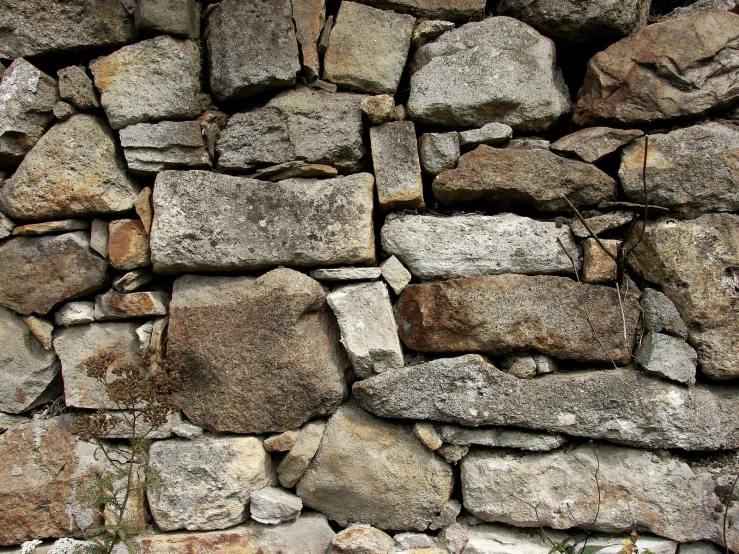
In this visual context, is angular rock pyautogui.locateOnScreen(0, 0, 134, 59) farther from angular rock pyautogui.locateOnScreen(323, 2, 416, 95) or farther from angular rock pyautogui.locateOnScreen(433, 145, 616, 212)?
angular rock pyautogui.locateOnScreen(433, 145, 616, 212)

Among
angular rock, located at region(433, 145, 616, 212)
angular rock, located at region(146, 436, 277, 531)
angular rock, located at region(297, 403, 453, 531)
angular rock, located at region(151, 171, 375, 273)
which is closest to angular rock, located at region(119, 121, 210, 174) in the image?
angular rock, located at region(151, 171, 375, 273)

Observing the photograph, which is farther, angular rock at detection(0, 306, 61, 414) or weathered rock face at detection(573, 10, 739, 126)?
angular rock at detection(0, 306, 61, 414)

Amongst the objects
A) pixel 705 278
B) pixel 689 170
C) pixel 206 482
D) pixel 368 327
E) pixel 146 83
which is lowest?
pixel 206 482

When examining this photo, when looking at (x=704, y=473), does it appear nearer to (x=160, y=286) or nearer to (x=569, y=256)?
(x=569, y=256)

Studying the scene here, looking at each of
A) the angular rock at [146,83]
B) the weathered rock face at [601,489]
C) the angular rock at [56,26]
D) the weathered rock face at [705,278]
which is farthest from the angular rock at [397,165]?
the angular rock at [56,26]

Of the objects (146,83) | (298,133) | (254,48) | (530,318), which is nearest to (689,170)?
(530,318)

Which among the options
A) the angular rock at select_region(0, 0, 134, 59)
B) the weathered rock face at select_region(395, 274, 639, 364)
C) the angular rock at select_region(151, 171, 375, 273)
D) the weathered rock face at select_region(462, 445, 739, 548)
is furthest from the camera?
the angular rock at select_region(0, 0, 134, 59)

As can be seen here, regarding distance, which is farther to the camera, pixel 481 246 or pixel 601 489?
pixel 481 246

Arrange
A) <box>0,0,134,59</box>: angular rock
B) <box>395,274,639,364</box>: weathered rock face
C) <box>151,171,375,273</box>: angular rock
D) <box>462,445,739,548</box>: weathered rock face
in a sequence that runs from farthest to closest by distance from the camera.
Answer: <box>0,0,134,59</box>: angular rock < <box>151,171,375,273</box>: angular rock < <box>395,274,639,364</box>: weathered rock face < <box>462,445,739,548</box>: weathered rock face

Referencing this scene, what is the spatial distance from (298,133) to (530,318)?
3.90ft

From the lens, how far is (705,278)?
1.97 m

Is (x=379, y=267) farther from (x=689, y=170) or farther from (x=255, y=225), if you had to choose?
(x=689, y=170)

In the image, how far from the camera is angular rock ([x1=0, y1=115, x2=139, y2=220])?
220 centimetres

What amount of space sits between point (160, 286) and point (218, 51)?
3.38 ft
